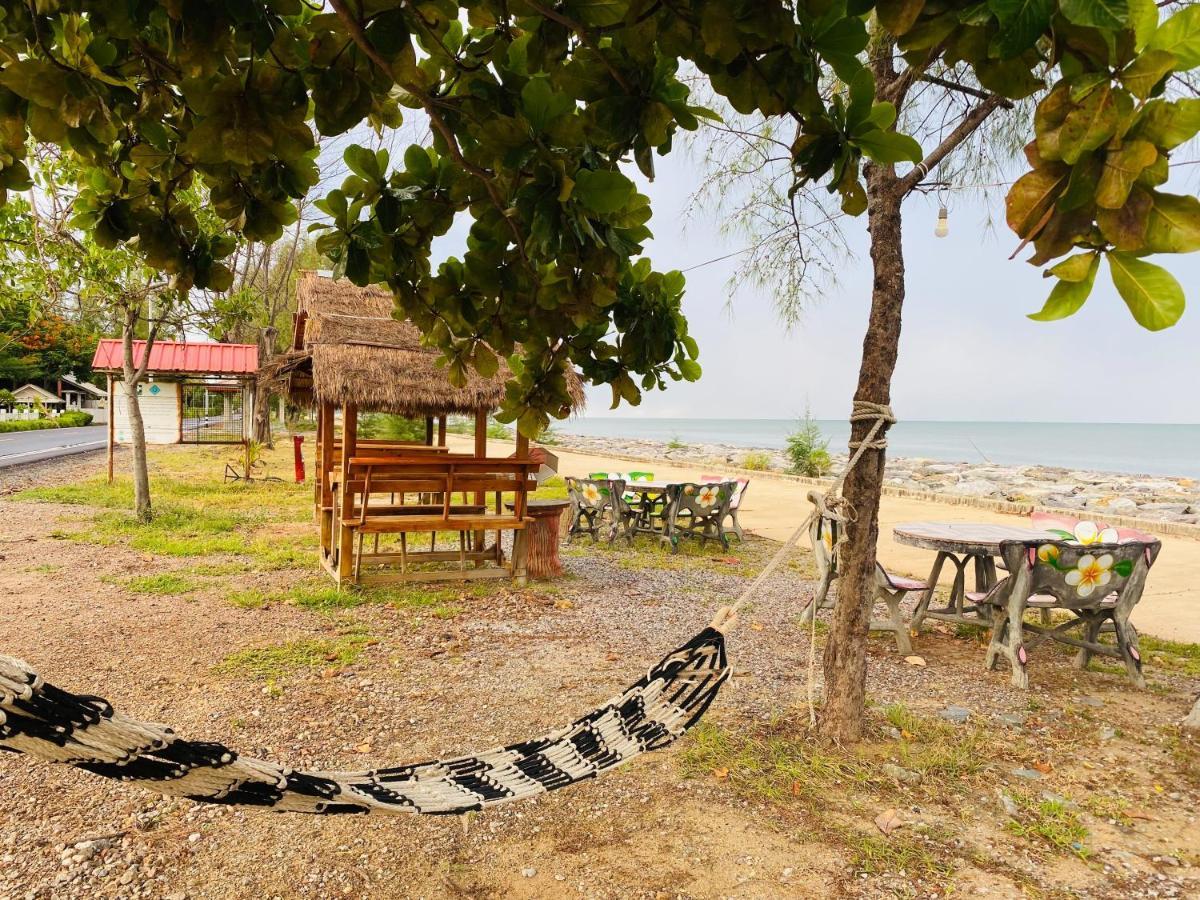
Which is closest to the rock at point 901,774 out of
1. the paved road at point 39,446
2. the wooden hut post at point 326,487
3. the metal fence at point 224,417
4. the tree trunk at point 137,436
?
the wooden hut post at point 326,487

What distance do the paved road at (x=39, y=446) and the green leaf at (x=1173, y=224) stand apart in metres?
17.8

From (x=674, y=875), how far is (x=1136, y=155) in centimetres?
230

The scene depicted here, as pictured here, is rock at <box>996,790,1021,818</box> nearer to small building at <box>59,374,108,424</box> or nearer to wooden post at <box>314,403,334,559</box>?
wooden post at <box>314,403,334,559</box>

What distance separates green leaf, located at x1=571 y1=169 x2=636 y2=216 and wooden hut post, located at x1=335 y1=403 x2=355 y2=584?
16.1ft

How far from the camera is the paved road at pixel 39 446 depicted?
53.7 ft

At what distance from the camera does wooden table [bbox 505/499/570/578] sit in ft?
21.8

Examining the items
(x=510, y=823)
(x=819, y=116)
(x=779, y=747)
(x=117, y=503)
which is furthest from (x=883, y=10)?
(x=117, y=503)

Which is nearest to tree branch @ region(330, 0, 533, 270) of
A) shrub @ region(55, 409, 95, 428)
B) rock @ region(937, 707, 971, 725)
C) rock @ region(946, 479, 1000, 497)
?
rock @ region(937, 707, 971, 725)

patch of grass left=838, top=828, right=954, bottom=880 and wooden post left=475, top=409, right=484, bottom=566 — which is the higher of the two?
wooden post left=475, top=409, right=484, bottom=566

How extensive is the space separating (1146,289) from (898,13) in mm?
401

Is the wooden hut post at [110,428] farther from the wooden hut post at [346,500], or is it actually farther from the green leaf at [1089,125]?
the green leaf at [1089,125]

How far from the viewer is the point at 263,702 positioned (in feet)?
12.2

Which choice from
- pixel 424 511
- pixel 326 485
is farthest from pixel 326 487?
pixel 424 511

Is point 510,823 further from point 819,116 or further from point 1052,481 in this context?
point 1052,481
